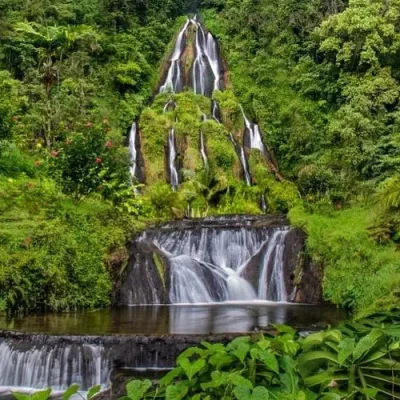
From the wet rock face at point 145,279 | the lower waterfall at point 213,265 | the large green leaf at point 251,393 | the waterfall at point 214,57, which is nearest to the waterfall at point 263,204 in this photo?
the lower waterfall at point 213,265

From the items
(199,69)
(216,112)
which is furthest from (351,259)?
(199,69)

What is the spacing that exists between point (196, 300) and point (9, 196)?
544 centimetres

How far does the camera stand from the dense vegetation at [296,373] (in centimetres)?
155

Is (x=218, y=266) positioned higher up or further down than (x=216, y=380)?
higher up

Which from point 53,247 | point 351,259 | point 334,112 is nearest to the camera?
point 53,247

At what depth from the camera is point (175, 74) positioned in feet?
95.4

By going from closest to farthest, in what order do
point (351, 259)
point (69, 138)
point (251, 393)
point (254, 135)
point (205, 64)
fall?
point (251, 393)
point (351, 259)
point (69, 138)
point (254, 135)
point (205, 64)

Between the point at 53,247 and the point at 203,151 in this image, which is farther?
the point at 203,151

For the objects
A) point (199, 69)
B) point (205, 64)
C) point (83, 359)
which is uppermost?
point (205, 64)

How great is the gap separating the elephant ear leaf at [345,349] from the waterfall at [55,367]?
21.8 feet

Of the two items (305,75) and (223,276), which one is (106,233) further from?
(305,75)

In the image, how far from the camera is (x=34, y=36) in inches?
958

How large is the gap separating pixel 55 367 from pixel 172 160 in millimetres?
16105

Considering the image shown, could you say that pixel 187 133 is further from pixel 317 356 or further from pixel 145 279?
pixel 317 356
